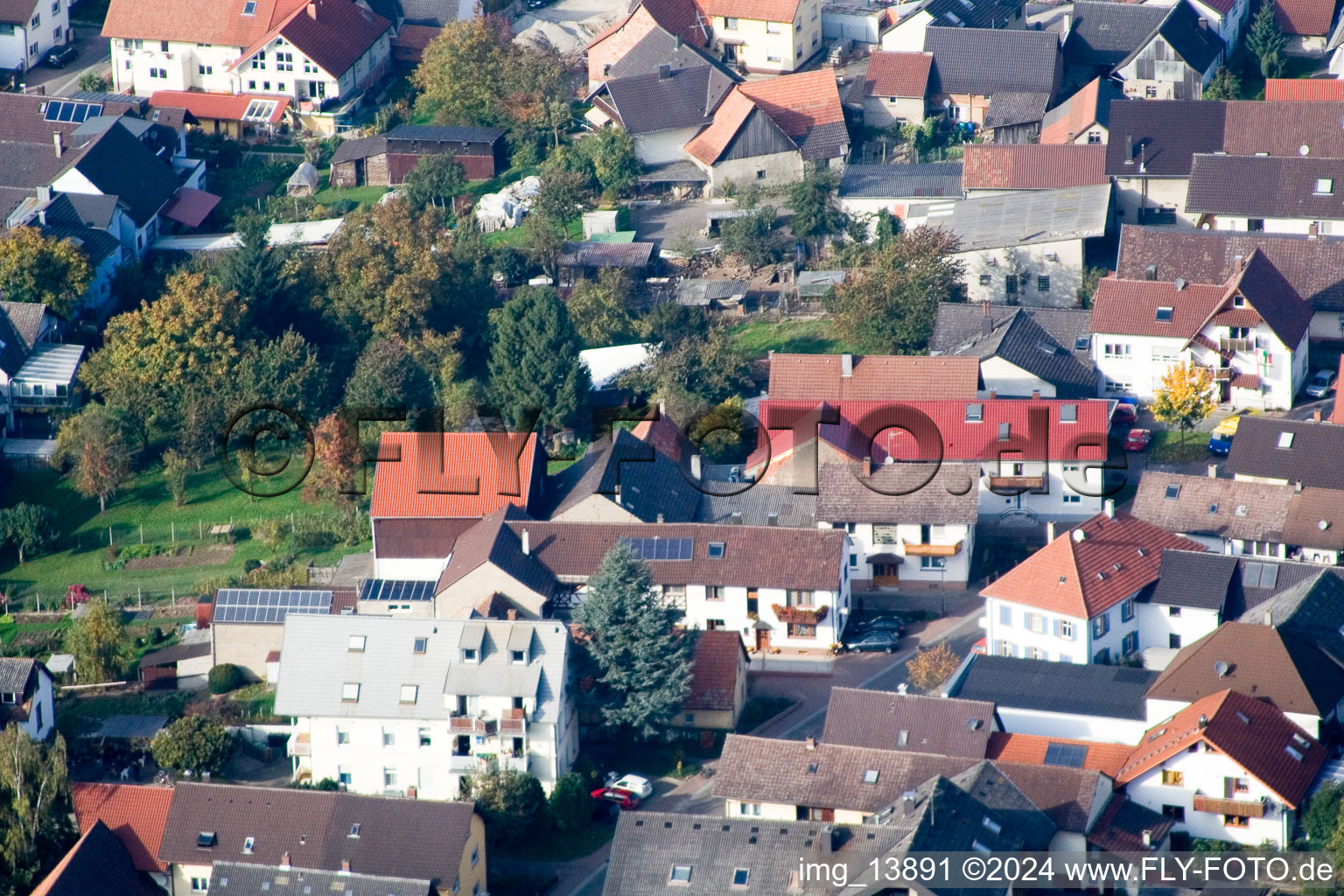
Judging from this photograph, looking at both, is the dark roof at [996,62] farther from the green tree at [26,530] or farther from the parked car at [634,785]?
the parked car at [634,785]

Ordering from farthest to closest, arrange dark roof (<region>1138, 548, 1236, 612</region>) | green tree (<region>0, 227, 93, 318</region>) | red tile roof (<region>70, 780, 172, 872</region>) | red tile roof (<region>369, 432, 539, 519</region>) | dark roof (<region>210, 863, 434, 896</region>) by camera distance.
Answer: green tree (<region>0, 227, 93, 318</region>)
red tile roof (<region>369, 432, 539, 519</region>)
dark roof (<region>1138, 548, 1236, 612</region>)
red tile roof (<region>70, 780, 172, 872</region>)
dark roof (<region>210, 863, 434, 896</region>)

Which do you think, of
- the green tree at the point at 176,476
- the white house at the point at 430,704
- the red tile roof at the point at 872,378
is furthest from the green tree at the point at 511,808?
the green tree at the point at 176,476

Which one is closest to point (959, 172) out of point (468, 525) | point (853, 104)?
point (853, 104)

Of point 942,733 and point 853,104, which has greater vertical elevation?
point 853,104

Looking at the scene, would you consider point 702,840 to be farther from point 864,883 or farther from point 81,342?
point 81,342

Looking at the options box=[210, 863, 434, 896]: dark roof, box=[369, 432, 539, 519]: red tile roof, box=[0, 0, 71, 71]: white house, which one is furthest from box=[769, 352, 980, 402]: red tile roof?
box=[0, 0, 71, 71]: white house

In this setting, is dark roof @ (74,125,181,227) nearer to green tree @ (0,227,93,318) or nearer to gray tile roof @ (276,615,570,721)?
green tree @ (0,227,93,318)
